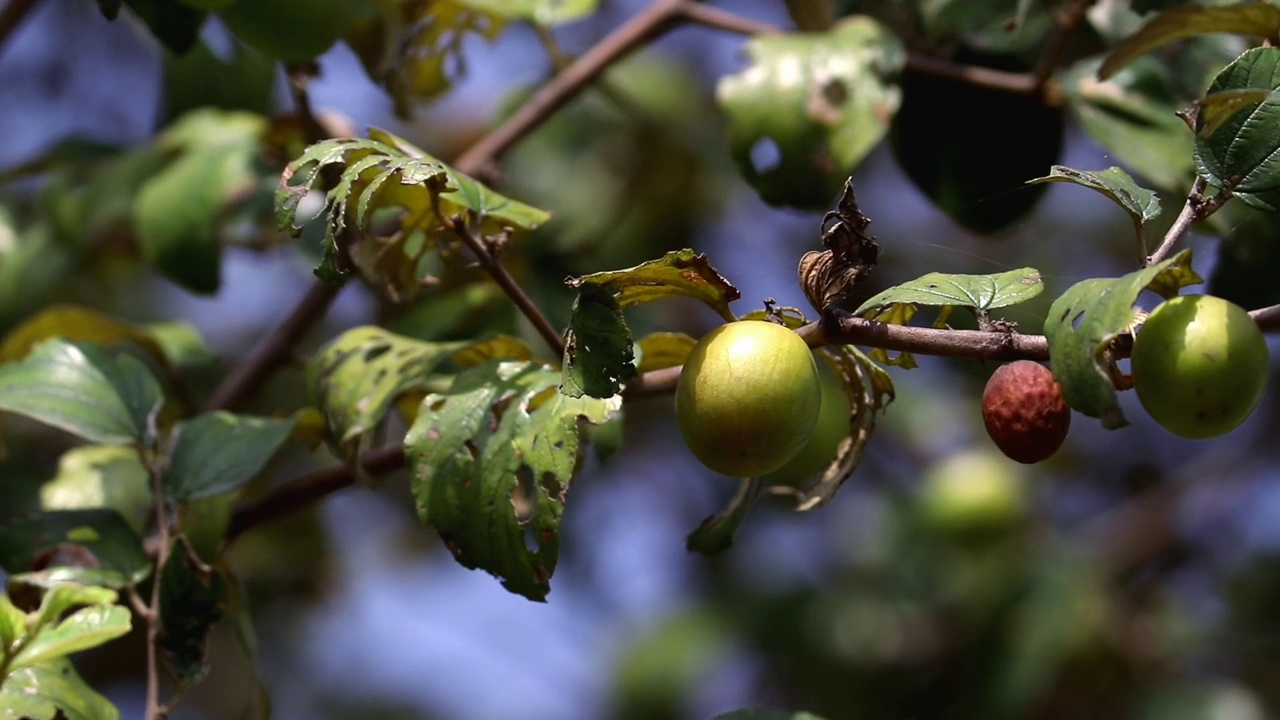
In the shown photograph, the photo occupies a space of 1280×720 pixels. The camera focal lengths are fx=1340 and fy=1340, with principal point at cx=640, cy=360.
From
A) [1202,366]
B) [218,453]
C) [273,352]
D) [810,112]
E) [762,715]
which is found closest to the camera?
[1202,366]

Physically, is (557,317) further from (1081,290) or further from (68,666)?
(1081,290)

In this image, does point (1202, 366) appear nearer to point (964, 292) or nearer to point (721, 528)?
point (964, 292)

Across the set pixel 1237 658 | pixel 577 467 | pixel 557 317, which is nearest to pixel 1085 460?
pixel 1237 658

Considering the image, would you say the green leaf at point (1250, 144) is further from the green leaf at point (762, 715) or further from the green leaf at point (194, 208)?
the green leaf at point (194, 208)

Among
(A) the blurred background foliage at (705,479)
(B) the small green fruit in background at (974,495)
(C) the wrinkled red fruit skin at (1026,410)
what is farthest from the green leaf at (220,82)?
(B) the small green fruit in background at (974,495)

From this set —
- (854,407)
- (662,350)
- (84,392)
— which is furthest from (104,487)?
(854,407)
